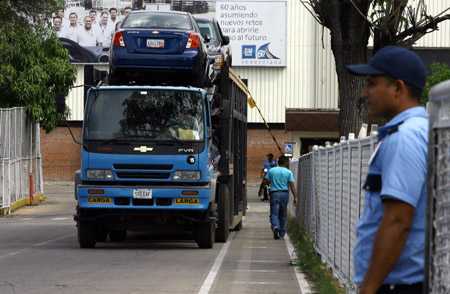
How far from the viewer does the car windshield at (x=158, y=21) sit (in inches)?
703

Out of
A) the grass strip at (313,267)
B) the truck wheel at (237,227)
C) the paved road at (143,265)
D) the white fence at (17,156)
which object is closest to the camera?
the grass strip at (313,267)

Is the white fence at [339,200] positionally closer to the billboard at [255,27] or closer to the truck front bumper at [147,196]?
the truck front bumper at [147,196]

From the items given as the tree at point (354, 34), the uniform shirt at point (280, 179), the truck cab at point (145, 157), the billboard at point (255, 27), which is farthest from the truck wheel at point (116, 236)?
the billboard at point (255, 27)

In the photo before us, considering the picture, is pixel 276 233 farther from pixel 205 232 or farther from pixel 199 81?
pixel 199 81

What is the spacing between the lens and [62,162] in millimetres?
57250

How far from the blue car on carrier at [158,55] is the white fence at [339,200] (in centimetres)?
276

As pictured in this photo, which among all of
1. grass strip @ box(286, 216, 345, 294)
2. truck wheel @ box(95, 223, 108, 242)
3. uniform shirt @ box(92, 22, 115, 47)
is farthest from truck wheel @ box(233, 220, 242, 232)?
uniform shirt @ box(92, 22, 115, 47)

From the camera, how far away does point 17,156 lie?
3142cm

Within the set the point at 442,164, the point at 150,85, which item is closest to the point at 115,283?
the point at 150,85

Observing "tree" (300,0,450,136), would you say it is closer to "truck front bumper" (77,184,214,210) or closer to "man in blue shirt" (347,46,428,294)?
"truck front bumper" (77,184,214,210)

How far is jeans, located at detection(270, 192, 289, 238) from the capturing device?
2016cm

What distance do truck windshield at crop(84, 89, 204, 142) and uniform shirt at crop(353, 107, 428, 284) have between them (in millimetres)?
12498

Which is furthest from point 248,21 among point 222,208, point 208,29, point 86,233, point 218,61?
point 86,233

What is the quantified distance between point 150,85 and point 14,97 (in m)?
17.8
